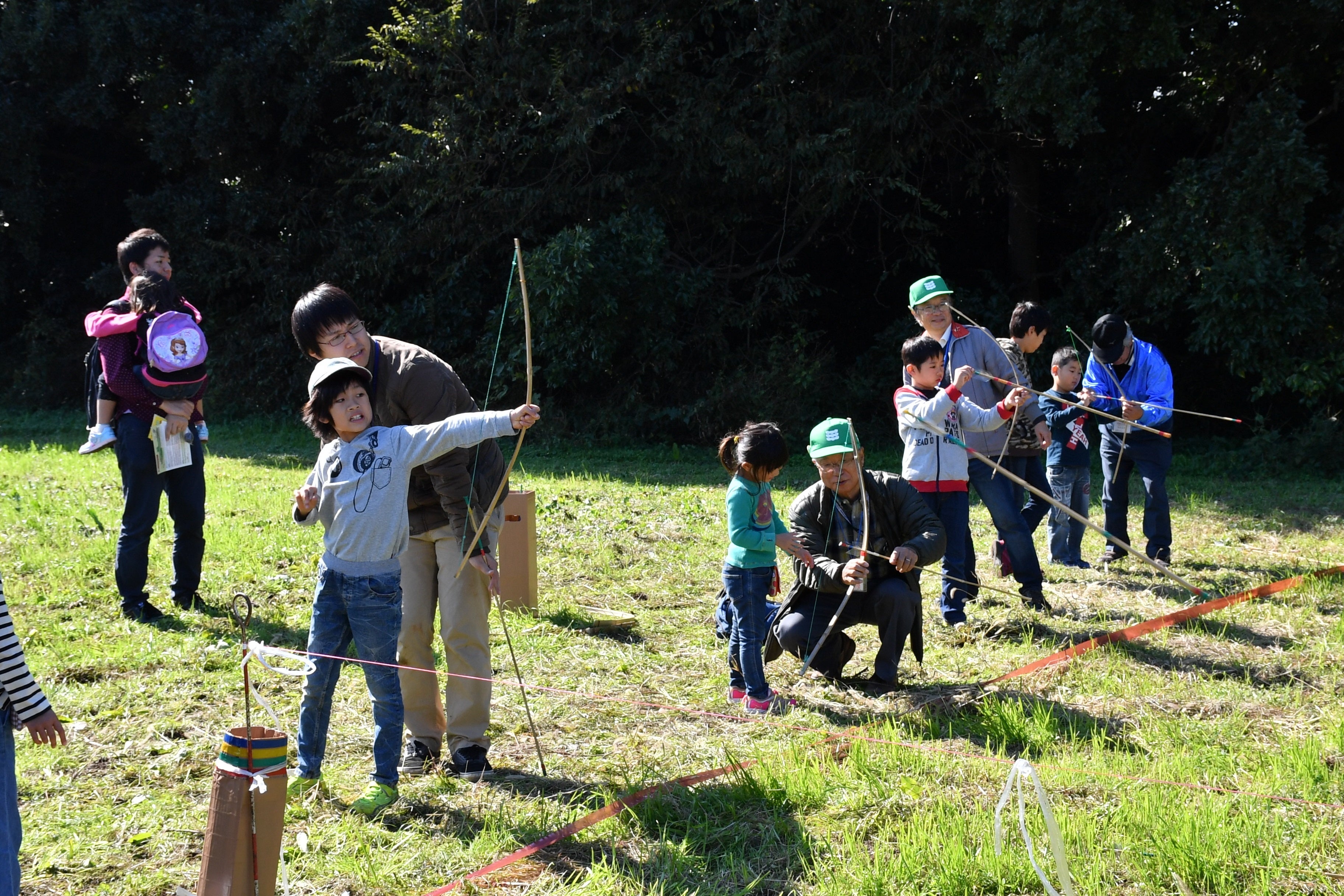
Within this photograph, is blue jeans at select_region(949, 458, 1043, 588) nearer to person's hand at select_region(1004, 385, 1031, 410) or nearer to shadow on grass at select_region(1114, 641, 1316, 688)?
person's hand at select_region(1004, 385, 1031, 410)

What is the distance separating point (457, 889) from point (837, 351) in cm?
1443

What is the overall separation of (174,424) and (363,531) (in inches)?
105

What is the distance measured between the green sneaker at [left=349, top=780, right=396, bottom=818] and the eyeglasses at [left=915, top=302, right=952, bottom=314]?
366cm

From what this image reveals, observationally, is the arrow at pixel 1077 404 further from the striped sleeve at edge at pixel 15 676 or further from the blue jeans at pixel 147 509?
the striped sleeve at edge at pixel 15 676

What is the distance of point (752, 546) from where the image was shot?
15.2ft

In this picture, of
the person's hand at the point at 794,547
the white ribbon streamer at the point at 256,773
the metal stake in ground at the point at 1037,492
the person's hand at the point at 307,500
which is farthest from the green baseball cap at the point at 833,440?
the white ribbon streamer at the point at 256,773

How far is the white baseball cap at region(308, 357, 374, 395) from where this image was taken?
11.8 feet

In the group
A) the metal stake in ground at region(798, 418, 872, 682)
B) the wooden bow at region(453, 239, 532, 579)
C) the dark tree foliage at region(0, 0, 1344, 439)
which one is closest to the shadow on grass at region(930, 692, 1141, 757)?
the metal stake in ground at region(798, 418, 872, 682)

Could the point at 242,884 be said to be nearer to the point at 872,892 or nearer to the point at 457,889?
the point at 457,889

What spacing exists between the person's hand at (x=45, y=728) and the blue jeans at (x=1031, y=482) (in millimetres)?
4674

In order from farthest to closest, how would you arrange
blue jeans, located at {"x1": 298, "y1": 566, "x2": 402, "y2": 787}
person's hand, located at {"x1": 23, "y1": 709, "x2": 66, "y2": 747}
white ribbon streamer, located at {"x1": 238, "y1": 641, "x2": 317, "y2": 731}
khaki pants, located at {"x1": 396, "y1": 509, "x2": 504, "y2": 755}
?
khaki pants, located at {"x1": 396, "y1": 509, "x2": 504, "y2": 755} → blue jeans, located at {"x1": 298, "y1": 566, "x2": 402, "y2": 787} → white ribbon streamer, located at {"x1": 238, "y1": 641, "x2": 317, "y2": 731} → person's hand, located at {"x1": 23, "y1": 709, "x2": 66, "y2": 747}

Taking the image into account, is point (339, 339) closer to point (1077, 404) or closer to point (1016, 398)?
point (1016, 398)

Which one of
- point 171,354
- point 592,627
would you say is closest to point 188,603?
point 171,354

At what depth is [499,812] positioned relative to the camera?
3.74 m
